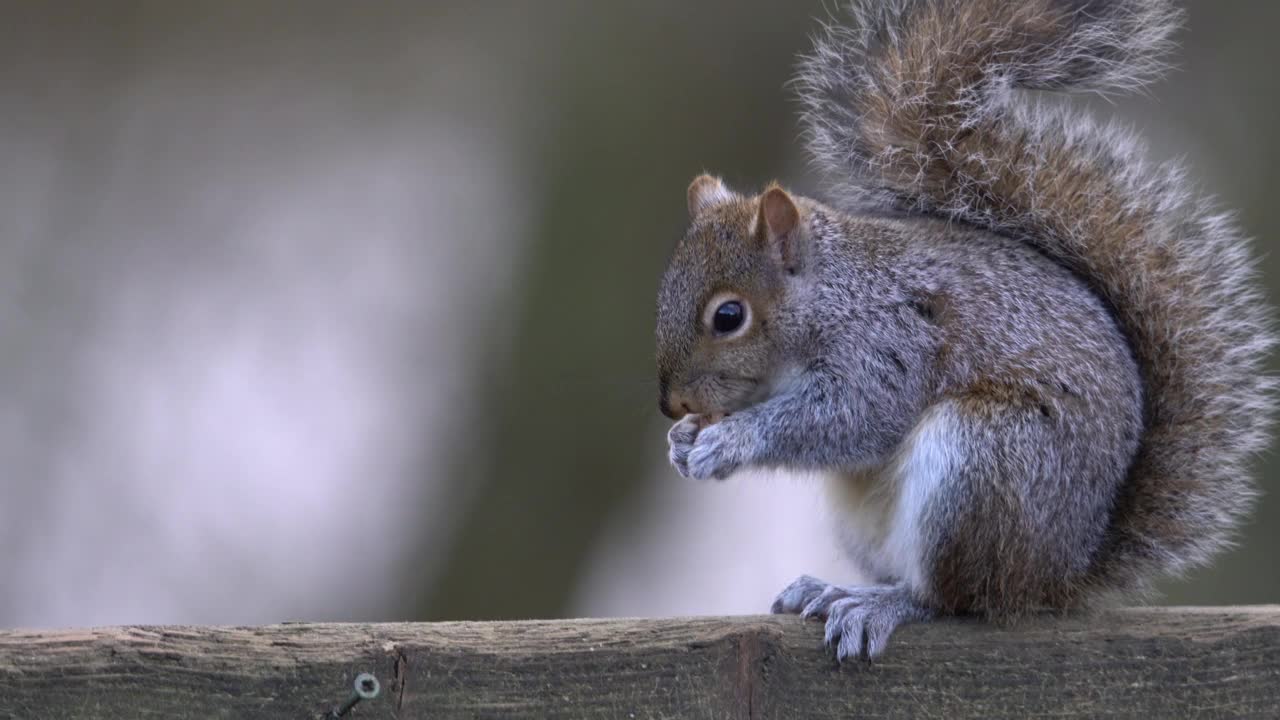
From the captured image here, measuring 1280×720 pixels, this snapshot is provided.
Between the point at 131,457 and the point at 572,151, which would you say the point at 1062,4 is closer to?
the point at 572,151

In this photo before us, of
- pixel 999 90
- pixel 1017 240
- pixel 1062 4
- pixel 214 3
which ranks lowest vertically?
pixel 1017 240

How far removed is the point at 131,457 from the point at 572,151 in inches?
53.8

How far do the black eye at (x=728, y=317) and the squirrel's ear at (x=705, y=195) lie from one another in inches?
10.7

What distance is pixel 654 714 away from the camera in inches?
66.7

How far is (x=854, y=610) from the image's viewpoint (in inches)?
70.6

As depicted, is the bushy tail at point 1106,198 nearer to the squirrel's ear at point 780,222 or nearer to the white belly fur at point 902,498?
the squirrel's ear at point 780,222

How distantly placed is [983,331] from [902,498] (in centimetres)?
27

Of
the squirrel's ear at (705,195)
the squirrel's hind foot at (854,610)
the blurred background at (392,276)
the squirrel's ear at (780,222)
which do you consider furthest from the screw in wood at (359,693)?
the blurred background at (392,276)

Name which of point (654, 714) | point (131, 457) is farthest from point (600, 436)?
point (654, 714)

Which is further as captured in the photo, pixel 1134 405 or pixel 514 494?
pixel 514 494

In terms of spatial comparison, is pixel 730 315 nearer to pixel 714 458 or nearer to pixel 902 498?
pixel 714 458

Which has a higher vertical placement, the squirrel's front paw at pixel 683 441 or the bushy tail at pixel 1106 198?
the bushy tail at pixel 1106 198

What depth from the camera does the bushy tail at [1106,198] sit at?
82.8 inches

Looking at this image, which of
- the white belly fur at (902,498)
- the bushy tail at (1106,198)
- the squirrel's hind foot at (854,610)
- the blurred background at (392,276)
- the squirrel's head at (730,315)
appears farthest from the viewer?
the blurred background at (392,276)
